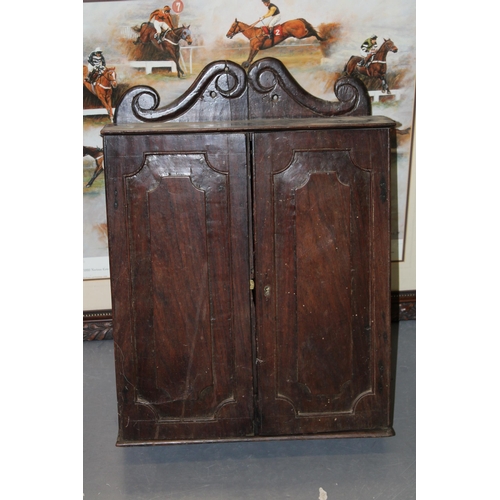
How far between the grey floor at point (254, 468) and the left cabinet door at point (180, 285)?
0.40ft

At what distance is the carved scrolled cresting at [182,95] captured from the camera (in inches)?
116

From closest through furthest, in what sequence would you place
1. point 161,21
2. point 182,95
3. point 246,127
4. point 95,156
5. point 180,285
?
1. point 246,127
2. point 180,285
3. point 182,95
4. point 161,21
5. point 95,156

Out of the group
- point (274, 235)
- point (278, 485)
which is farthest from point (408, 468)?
point (274, 235)

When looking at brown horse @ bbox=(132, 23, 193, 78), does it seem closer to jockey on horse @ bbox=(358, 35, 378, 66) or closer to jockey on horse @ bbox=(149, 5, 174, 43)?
jockey on horse @ bbox=(149, 5, 174, 43)

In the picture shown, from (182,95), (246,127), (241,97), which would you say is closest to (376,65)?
(241,97)

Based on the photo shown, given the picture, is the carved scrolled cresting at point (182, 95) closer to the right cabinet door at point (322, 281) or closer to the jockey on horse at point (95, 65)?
the right cabinet door at point (322, 281)

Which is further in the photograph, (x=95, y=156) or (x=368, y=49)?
(x=95, y=156)

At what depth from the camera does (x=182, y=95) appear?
9.73 ft

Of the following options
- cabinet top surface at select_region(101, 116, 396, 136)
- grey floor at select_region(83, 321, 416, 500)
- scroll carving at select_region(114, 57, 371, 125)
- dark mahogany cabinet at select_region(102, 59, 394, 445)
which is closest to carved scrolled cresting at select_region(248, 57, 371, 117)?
scroll carving at select_region(114, 57, 371, 125)

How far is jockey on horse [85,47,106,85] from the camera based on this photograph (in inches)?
139

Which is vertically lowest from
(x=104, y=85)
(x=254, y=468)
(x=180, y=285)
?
(x=254, y=468)

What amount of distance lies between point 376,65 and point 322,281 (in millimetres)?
1518

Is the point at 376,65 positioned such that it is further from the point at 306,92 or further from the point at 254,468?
the point at 254,468

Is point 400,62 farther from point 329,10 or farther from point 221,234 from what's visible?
point 221,234
